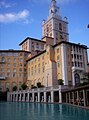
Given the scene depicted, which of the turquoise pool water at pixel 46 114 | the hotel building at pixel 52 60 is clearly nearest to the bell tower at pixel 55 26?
the hotel building at pixel 52 60

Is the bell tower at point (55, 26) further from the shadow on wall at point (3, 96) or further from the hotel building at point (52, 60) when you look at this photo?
the shadow on wall at point (3, 96)

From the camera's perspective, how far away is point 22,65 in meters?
82.2

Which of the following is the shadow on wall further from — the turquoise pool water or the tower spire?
the tower spire

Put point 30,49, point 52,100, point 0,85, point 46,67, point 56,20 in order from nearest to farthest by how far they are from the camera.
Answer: point 52,100 → point 46,67 → point 0,85 → point 30,49 → point 56,20

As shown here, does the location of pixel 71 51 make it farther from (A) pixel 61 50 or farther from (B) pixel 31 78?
(B) pixel 31 78

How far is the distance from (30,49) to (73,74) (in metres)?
35.3

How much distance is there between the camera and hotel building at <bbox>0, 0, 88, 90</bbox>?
57812 mm

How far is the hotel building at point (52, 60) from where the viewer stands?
57.8m

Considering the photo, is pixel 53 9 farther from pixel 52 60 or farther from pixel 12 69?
pixel 52 60

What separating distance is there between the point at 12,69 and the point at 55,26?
115ft

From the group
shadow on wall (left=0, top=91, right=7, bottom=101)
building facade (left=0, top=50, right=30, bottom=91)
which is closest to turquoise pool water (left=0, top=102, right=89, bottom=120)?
shadow on wall (left=0, top=91, right=7, bottom=101)

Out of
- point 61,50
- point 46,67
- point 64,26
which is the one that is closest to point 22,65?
point 46,67

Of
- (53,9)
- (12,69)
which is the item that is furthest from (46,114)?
(53,9)

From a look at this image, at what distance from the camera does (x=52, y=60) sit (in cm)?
6191
